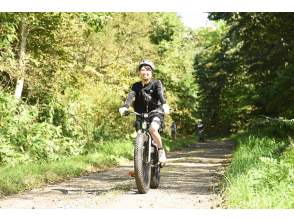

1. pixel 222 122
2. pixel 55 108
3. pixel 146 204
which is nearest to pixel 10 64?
pixel 55 108

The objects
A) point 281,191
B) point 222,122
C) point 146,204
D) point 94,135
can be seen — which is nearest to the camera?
point 281,191

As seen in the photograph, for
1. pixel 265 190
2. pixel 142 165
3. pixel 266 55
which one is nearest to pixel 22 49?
pixel 142 165

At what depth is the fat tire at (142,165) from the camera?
492 centimetres

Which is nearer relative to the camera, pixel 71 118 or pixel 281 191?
pixel 281 191

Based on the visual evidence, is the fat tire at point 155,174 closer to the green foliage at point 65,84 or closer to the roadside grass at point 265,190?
the roadside grass at point 265,190

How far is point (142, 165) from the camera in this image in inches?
198

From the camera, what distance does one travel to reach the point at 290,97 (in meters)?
10.2

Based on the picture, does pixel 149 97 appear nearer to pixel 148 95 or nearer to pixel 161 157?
pixel 148 95

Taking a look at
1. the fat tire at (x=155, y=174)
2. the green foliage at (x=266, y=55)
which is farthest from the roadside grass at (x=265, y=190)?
the green foliage at (x=266, y=55)

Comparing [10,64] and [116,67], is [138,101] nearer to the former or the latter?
[10,64]

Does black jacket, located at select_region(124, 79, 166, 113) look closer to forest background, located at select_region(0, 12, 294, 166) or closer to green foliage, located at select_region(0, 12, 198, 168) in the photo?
forest background, located at select_region(0, 12, 294, 166)

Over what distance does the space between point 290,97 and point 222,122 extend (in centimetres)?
3389

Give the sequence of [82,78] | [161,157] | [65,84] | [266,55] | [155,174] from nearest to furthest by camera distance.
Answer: [155,174]
[161,157]
[65,84]
[266,55]
[82,78]

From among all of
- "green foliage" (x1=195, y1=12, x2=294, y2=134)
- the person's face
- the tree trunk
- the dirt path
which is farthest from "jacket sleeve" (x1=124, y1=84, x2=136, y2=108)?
"green foliage" (x1=195, y1=12, x2=294, y2=134)
